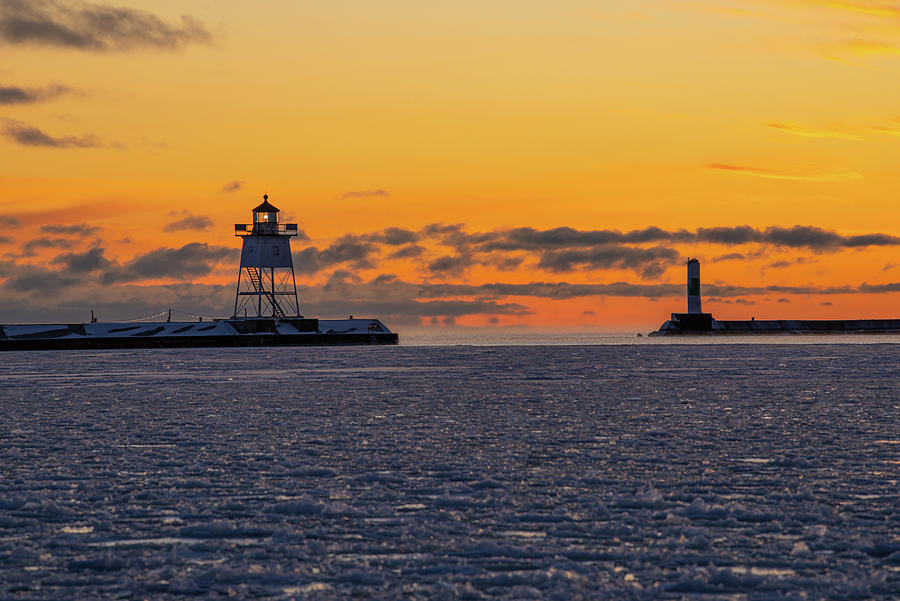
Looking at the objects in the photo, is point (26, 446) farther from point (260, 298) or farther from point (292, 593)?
point (260, 298)

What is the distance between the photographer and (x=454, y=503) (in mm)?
11477

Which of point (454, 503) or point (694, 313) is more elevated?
point (694, 313)

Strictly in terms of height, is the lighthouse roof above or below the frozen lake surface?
above

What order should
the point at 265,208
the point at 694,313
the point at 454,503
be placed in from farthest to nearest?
1. the point at 694,313
2. the point at 265,208
3. the point at 454,503

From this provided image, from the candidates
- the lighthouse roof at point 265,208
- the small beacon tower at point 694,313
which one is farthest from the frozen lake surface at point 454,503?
the small beacon tower at point 694,313

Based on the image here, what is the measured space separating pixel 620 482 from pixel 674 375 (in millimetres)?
30712

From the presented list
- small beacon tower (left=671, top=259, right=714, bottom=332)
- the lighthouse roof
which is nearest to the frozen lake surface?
the lighthouse roof

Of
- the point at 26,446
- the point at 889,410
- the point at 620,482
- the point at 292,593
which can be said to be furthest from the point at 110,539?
the point at 889,410

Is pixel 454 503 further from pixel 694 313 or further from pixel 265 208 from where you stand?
pixel 694 313

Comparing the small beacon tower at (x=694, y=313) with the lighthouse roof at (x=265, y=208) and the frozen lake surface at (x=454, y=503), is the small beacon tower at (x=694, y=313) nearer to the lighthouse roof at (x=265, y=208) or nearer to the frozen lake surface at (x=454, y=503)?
the lighthouse roof at (x=265, y=208)

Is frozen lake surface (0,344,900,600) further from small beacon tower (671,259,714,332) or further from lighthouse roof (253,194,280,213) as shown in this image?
small beacon tower (671,259,714,332)

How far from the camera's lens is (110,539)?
383 inches

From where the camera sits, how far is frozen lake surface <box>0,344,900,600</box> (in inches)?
321

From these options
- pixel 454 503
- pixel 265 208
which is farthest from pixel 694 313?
pixel 454 503
